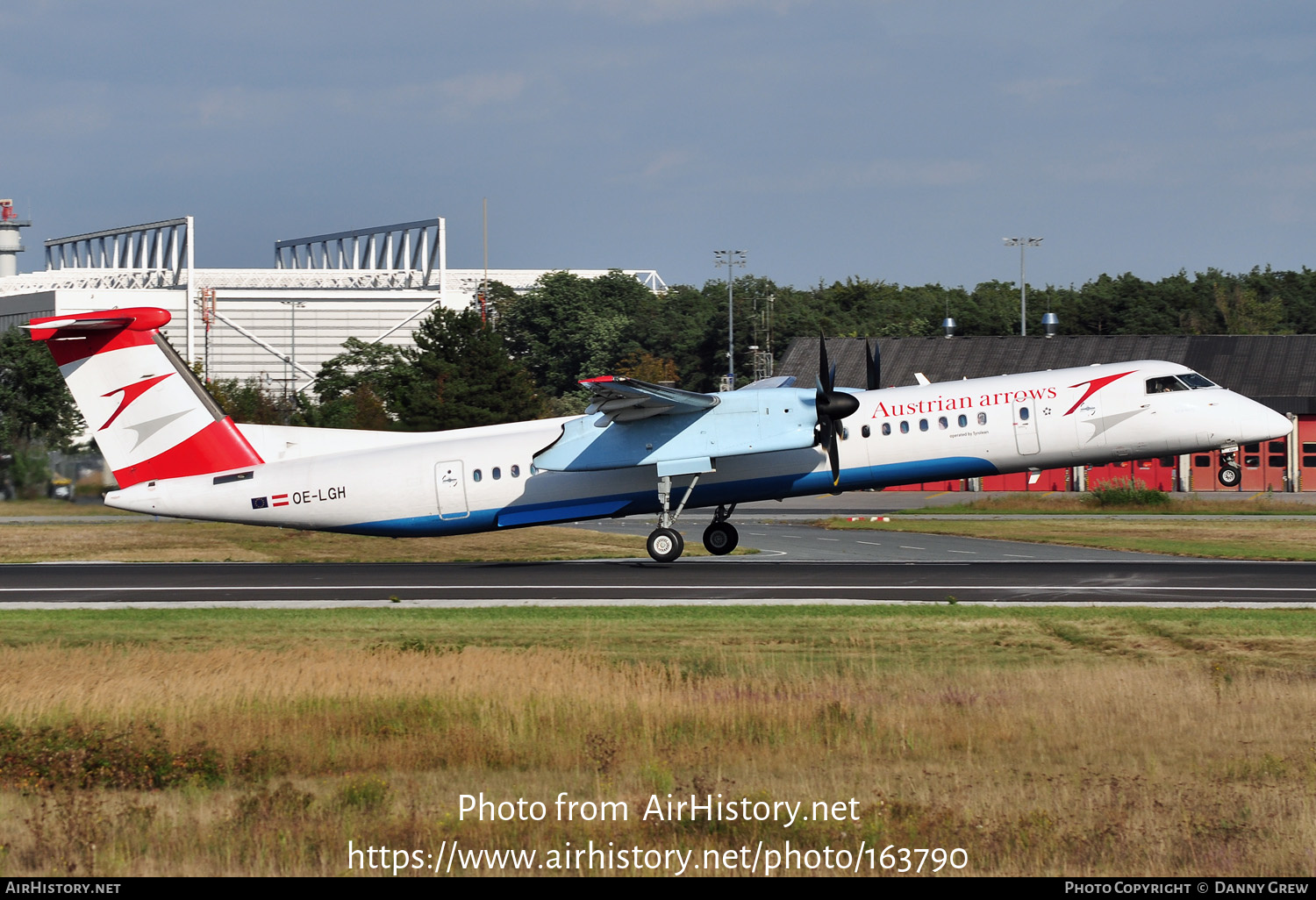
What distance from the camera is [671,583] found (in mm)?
27391

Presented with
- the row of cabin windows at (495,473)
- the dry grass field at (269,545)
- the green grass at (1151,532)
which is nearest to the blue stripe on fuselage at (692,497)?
the row of cabin windows at (495,473)

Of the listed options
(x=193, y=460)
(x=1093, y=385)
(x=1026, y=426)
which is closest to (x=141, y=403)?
(x=193, y=460)

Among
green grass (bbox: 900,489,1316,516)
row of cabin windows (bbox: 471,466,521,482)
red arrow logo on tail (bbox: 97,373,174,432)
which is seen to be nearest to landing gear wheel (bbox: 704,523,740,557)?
row of cabin windows (bbox: 471,466,521,482)

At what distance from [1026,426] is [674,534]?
8722mm

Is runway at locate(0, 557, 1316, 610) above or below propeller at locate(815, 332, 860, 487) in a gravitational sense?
below

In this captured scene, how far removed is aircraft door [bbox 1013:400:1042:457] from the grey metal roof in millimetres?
48174

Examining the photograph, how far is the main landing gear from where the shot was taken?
97.5 ft

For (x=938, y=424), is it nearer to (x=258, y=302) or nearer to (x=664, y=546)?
(x=664, y=546)

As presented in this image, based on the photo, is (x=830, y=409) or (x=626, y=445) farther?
(x=626, y=445)

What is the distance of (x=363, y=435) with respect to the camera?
3097 cm

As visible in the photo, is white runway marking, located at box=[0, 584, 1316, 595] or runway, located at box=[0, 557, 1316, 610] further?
white runway marking, located at box=[0, 584, 1316, 595]

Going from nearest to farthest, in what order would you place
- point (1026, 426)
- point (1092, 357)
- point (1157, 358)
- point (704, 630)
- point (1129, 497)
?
point (704, 630) → point (1026, 426) → point (1129, 497) → point (1157, 358) → point (1092, 357)

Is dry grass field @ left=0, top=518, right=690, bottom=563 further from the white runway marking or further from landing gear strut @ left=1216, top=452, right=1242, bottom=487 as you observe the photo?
landing gear strut @ left=1216, top=452, right=1242, bottom=487
